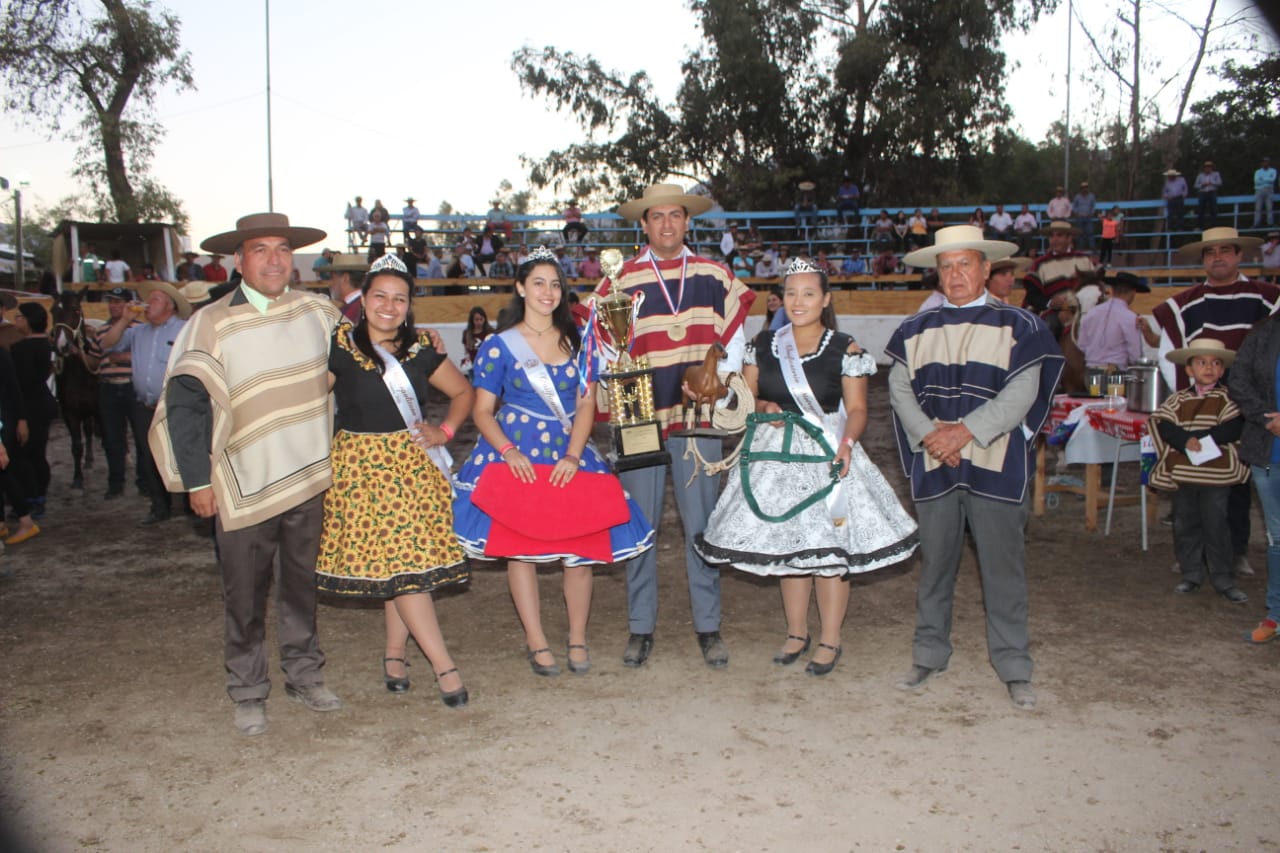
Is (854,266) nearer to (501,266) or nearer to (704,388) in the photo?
(501,266)

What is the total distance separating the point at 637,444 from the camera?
16.3 ft

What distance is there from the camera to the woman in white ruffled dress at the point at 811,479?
16.0 feet

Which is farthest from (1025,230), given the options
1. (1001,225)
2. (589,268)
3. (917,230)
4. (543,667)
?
(543,667)

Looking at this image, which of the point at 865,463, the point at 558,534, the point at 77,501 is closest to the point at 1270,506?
the point at 865,463

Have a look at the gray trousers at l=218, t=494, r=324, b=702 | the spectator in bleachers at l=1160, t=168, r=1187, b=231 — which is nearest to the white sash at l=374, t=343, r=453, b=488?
the gray trousers at l=218, t=494, r=324, b=702

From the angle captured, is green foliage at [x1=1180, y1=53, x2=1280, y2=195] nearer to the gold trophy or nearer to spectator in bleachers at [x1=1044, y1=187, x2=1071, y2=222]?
spectator in bleachers at [x1=1044, y1=187, x2=1071, y2=222]

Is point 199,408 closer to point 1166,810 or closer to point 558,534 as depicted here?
point 558,534

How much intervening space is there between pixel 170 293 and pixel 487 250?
570 inches

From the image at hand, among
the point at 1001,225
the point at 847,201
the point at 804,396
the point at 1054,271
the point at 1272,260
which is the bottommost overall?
the point at 804,396

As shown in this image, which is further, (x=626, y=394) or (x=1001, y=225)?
(x=1001, y=225)

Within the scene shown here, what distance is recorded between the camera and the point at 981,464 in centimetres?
462

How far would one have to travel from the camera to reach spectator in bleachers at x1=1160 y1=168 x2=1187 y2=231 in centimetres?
2127

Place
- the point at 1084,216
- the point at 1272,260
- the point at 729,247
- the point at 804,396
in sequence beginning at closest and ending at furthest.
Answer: the point at 804,396 → the point at 1272,260 → the point at 1084,216 → the point at 729,247

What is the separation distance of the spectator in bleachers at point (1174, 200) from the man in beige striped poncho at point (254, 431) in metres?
20.8
